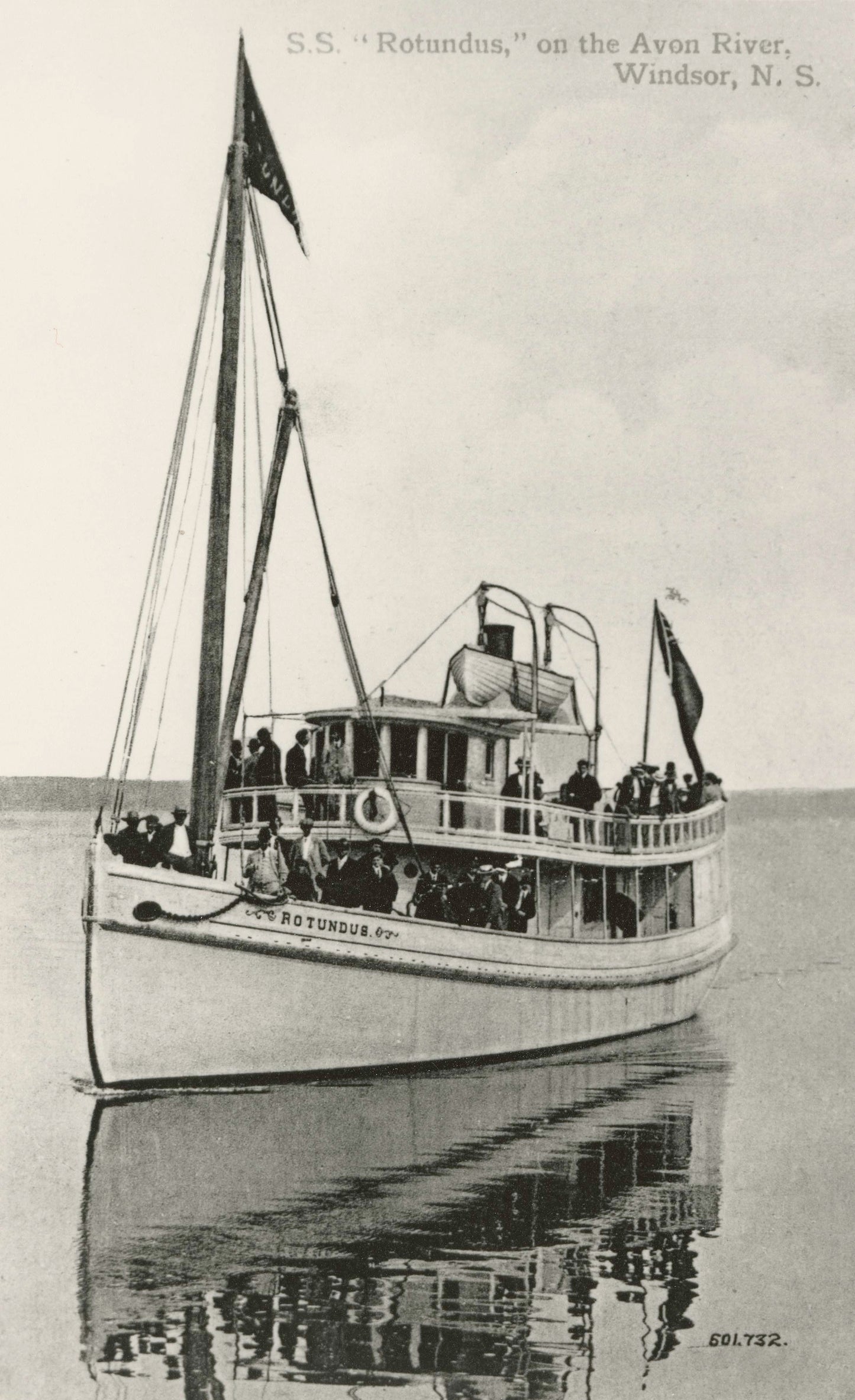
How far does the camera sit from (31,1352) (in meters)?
8.84

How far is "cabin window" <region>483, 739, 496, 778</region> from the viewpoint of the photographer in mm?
19094

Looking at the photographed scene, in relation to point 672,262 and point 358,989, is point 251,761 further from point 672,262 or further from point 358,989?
point 672,262

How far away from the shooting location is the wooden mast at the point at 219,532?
15.2 meters

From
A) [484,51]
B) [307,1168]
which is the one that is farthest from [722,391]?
[307,1168]

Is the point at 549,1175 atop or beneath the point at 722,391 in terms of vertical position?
beneath

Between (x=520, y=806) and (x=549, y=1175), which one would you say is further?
(x=520, y=806)

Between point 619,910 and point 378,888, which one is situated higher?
point 378,888

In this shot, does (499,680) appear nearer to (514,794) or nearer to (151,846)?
(514,794)

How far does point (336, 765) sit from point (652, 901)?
7183 mm

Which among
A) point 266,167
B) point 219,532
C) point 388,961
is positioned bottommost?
point 388,961

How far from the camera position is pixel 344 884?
1625cm

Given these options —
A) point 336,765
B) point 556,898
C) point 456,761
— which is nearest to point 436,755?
point 456,761

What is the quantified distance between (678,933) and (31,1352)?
47.7ft

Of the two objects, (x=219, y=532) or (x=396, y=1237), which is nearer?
(x=396, y=1237)
